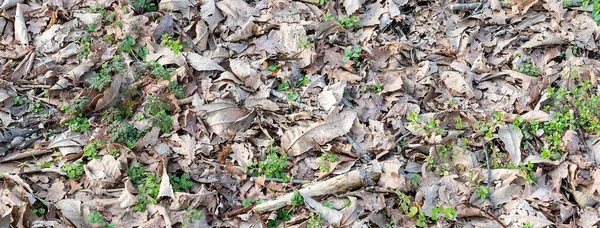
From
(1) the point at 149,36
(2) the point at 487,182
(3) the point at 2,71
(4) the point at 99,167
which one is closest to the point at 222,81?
(1) the point at 149,36

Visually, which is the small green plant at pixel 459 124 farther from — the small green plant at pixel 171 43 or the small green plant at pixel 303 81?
the small green plant at pixel 171 43

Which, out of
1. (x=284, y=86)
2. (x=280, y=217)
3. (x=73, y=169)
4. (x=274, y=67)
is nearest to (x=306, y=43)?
(x=274, y=67)

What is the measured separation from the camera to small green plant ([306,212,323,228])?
317 cm

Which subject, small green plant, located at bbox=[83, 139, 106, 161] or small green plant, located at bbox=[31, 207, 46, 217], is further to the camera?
small green plant, located at bbox=[83, 139, 106, 161]

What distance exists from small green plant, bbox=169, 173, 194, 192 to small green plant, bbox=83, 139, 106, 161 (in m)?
0.54

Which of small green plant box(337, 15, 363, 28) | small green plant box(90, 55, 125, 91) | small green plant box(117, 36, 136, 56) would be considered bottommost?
small green plant box(90, 55, 125, 91)

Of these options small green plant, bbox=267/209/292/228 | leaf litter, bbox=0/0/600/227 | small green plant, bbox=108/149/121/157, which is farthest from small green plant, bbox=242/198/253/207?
small green plant, bbox=108/149/121/157

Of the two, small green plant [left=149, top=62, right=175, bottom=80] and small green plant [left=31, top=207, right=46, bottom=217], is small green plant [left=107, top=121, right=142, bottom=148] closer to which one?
small green plant [left=149, top=62, right=175, bottom=80]

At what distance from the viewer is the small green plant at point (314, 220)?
3.17 m

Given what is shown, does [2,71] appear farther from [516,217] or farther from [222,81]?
[516,217]

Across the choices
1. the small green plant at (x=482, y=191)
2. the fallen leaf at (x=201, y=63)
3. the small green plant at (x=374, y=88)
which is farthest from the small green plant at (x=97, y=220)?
the small green plant at (x=482, y=191)

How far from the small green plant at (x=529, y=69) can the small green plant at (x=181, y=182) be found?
280 centimetres

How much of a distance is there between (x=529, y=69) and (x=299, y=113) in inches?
79.9

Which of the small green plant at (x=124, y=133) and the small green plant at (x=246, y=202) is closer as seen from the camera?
the small green plant at (x=246, y=202)
